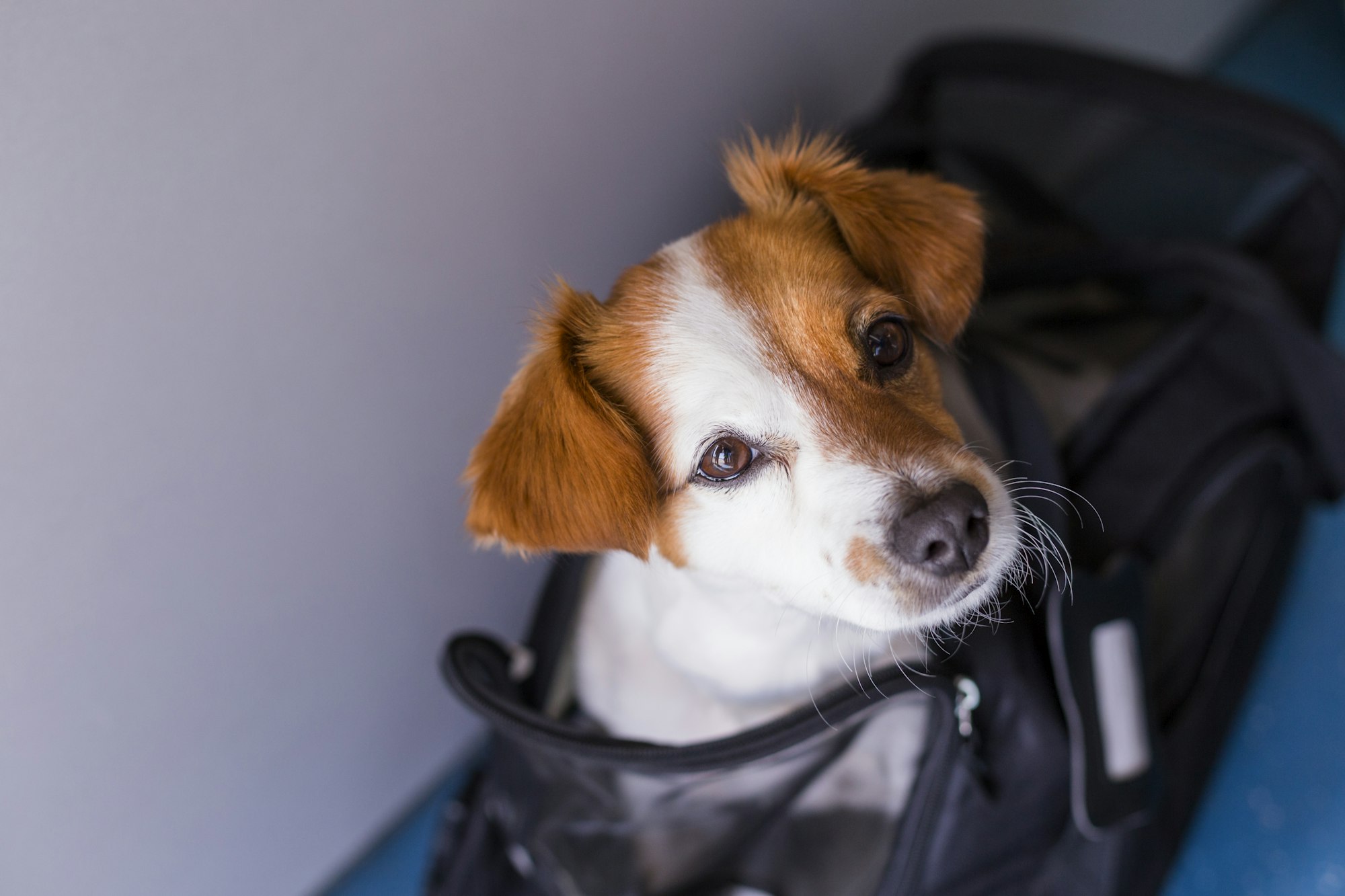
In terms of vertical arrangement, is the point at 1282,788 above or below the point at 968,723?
below

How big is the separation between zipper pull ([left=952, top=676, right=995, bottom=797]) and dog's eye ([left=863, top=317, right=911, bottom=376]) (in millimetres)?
386

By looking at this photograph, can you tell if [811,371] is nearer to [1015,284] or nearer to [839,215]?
[839,215]

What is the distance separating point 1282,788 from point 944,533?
109cm

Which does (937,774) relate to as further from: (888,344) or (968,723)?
(888,344)

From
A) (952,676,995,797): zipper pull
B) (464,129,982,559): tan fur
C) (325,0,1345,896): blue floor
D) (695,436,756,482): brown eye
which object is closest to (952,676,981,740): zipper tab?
(952,676,995,797): zipper pull

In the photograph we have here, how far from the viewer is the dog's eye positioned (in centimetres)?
112

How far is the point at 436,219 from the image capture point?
4.46 feet

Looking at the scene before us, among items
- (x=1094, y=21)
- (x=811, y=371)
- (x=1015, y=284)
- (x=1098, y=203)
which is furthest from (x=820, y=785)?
(x=1094, y=21)

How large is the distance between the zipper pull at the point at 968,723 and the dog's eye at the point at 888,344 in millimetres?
386

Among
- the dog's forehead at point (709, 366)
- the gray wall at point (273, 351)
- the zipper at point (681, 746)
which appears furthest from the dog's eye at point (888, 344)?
the gray wall at point (273, 351)

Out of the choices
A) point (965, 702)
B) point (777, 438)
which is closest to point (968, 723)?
point (965, 702)

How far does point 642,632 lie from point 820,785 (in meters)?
0.31

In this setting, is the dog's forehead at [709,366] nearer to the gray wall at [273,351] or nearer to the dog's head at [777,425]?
the dog's head at [777,425]

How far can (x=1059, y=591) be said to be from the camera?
1.18 metres
